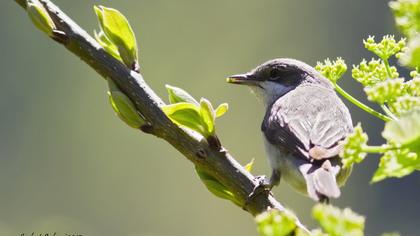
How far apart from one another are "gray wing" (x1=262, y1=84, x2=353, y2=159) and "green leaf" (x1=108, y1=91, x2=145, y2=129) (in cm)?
117

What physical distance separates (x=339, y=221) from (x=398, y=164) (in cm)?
22

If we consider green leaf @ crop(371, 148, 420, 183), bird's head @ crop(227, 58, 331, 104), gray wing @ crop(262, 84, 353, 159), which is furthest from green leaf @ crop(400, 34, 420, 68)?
bird's head @ crop(227, 58, 331, 104)

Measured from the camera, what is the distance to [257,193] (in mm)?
1964

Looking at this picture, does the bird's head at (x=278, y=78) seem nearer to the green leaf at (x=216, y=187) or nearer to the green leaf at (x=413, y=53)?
the green leaf at (x=216, y=187)

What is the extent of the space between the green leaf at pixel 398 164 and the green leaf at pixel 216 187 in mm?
640

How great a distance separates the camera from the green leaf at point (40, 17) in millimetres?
1910

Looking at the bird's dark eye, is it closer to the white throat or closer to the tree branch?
the white throat

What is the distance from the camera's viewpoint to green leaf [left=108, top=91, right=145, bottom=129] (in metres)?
1.92

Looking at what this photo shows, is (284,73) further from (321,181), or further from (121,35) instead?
(121,35)

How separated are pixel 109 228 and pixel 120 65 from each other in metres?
16.9

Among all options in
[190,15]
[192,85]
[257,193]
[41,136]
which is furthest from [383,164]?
[190,15]

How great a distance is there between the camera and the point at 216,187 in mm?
1984

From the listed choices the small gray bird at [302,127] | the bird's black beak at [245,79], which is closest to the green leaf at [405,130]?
the small gray bird at [302,127]

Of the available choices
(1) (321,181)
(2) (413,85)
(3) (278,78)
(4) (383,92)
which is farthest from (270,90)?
(4) (383,92)
